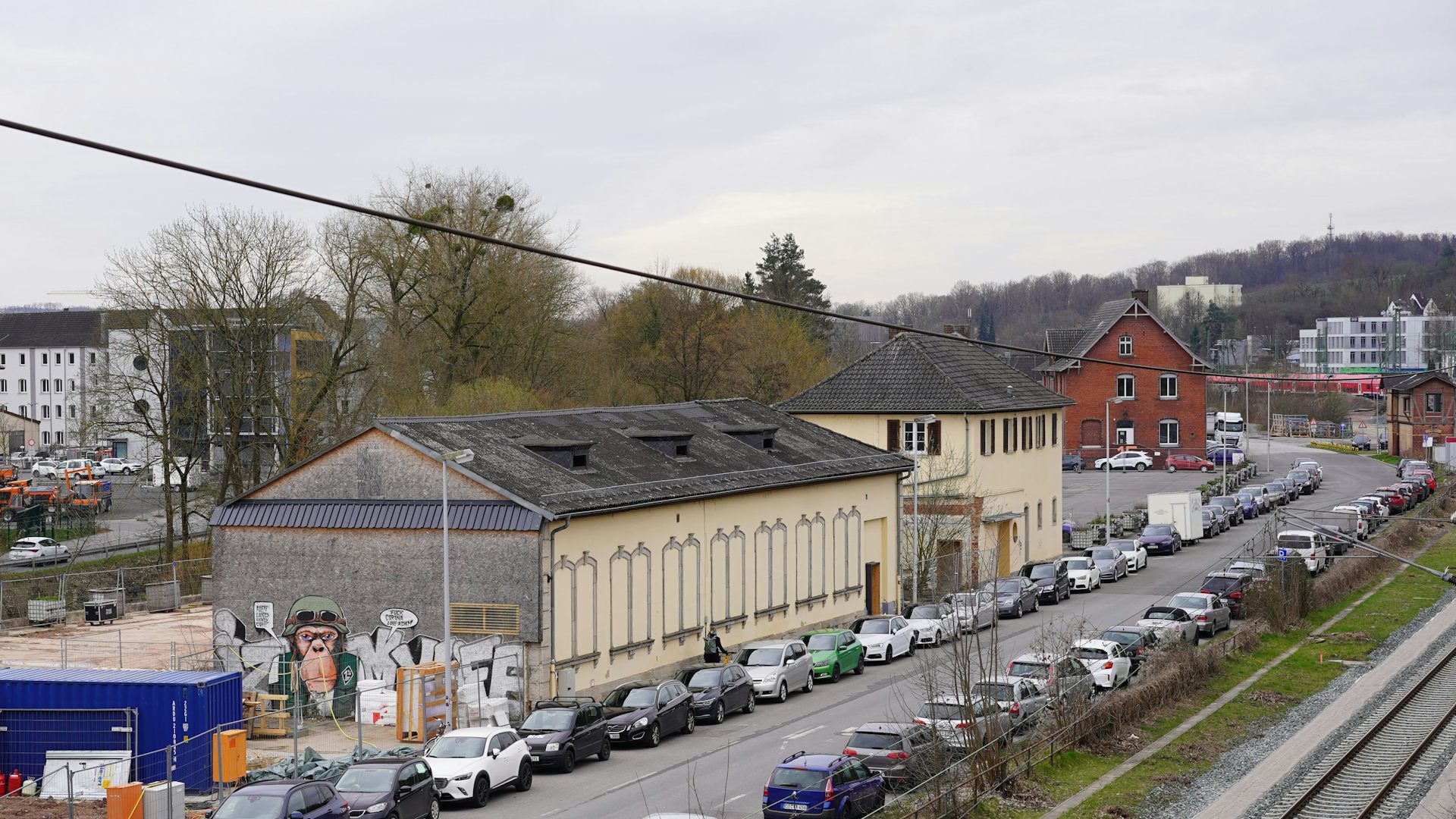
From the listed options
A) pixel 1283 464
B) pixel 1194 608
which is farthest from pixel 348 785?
pixel 1283 464

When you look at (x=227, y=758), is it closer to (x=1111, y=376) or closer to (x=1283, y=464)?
(x=1111, y=376)

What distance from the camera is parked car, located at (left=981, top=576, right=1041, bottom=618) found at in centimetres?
4944

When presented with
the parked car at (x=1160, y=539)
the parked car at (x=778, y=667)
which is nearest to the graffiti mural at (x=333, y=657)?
the parked car at (x=778, y=667)

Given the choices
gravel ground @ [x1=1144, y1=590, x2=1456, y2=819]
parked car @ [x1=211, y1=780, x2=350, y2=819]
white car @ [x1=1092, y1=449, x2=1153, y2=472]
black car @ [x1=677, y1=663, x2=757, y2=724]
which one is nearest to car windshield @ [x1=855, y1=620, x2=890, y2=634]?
black car @ [x1=677, y1=663, x2=757, y2=724]

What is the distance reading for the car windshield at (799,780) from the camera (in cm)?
2352

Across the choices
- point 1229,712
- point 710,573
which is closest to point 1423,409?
point 1229,712

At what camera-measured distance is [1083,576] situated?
56062 mm

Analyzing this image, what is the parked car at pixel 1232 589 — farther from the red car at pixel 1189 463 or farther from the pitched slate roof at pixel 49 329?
the pitched slate roof at pixel 49 329

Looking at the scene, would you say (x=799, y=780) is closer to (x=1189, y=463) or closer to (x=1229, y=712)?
(x=1229, y=712)

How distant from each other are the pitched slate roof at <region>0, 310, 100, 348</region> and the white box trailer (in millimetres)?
104361

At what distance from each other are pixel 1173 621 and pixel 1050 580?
36.4ft

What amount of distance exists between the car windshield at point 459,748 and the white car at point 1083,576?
108 ft

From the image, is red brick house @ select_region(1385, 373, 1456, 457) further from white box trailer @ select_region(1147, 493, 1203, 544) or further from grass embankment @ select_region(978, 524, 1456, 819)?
grass embankment @ select_region(978, 524, 1456, 819)

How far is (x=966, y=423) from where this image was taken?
59812mm
